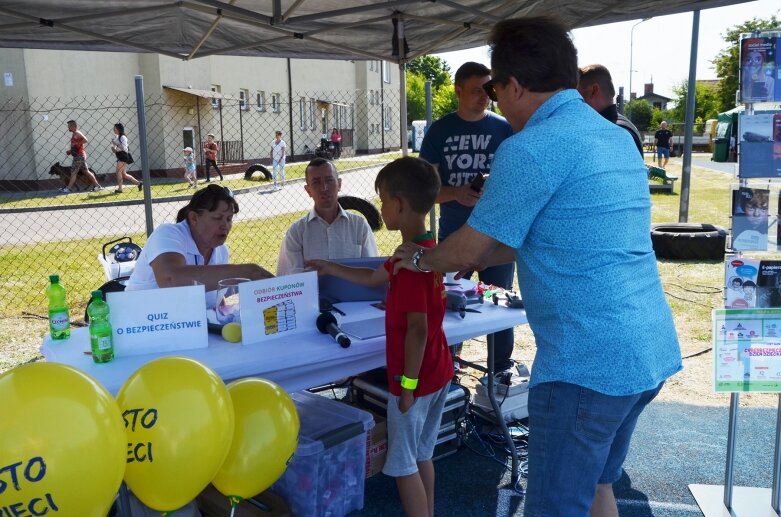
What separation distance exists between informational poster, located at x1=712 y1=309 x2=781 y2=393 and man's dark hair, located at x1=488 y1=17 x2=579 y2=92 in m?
1.45

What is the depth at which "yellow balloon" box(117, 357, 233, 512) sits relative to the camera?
5.36ft

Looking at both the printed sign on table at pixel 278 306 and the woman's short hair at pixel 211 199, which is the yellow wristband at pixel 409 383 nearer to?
the printed sign on table at pixel 278 306

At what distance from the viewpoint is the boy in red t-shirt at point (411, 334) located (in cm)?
212

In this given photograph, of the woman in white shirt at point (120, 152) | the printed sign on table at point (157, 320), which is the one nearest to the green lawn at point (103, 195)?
the woman in white shirt at point (120, 152)

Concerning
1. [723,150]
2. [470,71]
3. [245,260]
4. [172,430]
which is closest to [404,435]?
[172,430]

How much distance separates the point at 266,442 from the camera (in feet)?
6.40

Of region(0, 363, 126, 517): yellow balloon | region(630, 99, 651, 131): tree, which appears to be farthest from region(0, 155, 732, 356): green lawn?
region(630, 99, 651, 131): tree

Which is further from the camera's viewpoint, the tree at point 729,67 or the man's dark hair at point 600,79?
the tree at point 729,67

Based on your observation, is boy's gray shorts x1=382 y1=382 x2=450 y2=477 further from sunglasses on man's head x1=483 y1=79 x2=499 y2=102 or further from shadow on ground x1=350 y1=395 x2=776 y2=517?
sunglasses on man's head x1=483 y1=79 x2=499 y2=102

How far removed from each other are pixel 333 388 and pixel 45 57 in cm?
1668

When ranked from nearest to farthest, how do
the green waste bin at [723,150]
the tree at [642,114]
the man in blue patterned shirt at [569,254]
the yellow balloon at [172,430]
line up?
the man in blue patterned shirt at [569,254] → the yellow balloon at [172,430] → the green waste bin at [723,150] → the tree at [642,114]

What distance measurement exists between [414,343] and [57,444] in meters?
1.09

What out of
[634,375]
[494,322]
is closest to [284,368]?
[494,322]

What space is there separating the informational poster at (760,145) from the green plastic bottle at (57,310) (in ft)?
8.50
